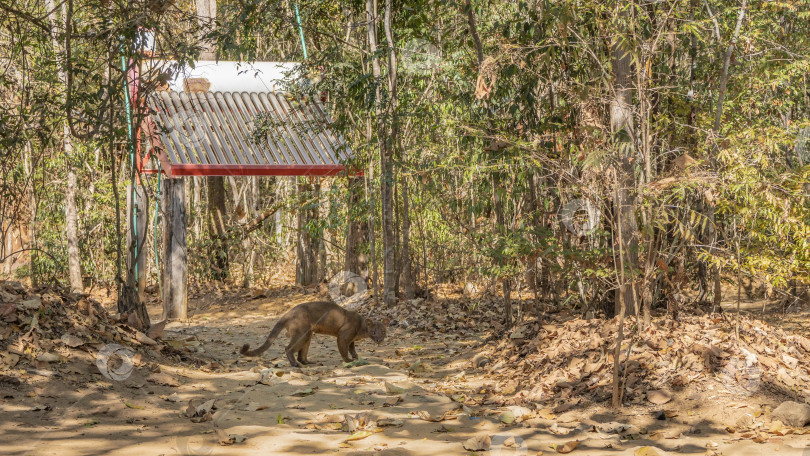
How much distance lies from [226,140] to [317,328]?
583cm

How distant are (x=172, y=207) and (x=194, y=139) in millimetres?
1551

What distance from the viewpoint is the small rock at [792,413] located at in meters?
5.81

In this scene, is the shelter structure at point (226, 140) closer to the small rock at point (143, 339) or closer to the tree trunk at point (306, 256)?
the tree trunk at point (306, 256)

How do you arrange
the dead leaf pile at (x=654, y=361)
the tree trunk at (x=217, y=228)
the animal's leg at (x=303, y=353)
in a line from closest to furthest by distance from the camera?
the dead leaf pile at (x=654, y=361)
the animal's leg at (x=303, y=353)
the tree trunk at (x=217, y=228)

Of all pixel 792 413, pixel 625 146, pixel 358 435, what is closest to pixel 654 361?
pixel 792 413

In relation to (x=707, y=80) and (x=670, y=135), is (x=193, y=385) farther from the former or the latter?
(x=707, y=80)

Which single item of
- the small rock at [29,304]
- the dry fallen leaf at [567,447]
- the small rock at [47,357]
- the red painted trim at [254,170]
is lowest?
the dry fallen leaf at [567,447]

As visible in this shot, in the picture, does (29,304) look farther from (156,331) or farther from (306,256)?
(306,256)

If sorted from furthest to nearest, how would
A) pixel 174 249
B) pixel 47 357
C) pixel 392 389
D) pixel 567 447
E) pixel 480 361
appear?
pixel 174 249 → pixel 480 361 → pixel 392 389 → pixel 47 357 → pixel 567 447

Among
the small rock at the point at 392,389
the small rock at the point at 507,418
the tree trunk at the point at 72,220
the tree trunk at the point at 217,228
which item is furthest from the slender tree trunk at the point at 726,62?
the tree trunk at the point at 217,228

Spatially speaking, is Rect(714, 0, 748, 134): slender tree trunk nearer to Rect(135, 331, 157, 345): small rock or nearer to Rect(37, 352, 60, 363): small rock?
Rect(135, 331, 157, 345): small rock

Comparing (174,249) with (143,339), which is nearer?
(143,339)

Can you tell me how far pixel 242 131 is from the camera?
14641 millimetres

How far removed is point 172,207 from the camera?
43.2ft
